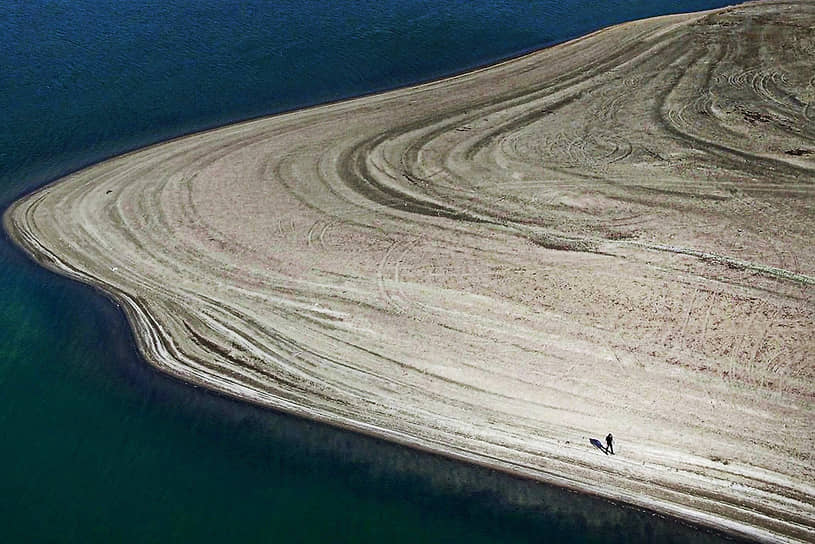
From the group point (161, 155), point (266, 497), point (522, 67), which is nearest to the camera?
point (266, 497)

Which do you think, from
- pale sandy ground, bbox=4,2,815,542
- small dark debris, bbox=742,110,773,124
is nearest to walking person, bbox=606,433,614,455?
pale sandy ground, bbox=4,2,815,542

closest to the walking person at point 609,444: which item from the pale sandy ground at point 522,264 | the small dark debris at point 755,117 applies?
the pale sandy ground at point 522,264

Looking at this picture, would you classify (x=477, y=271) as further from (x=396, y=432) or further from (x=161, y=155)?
(x=161, y=155)

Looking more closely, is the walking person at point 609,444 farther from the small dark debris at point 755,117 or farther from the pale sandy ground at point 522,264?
the small dark debris at point 755,117

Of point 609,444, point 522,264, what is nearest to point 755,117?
point 522,264

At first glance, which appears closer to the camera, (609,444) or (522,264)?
(609,444)

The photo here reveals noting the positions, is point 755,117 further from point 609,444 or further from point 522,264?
point 609,444

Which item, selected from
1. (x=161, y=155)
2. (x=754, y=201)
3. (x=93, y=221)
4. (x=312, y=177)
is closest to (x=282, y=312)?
(x=312, y=177)

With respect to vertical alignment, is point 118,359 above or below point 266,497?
above
